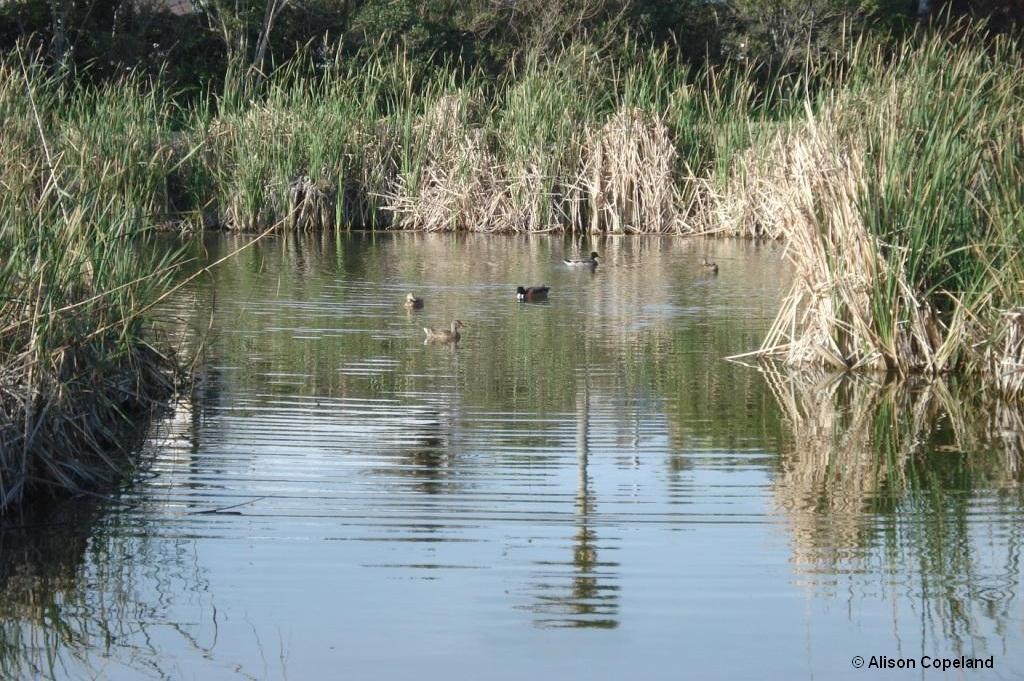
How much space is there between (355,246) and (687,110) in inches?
212

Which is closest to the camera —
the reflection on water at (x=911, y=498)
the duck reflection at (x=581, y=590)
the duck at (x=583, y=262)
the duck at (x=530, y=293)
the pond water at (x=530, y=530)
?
the pond water at (x=530, y=530)

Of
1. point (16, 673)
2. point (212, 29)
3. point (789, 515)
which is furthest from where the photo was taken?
point (212, 29)

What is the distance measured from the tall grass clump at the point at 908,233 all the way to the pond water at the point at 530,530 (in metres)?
0.41

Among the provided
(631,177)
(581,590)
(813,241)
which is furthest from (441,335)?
(631,177)

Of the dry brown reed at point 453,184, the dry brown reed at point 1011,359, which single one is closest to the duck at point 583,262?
the dry brown reed at point 453,184

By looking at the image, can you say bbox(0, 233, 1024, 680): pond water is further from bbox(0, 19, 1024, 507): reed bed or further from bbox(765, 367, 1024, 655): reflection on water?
bbox(0, 19, 1024, 507): reed bed

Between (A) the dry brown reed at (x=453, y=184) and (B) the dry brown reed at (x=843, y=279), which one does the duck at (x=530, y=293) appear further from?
(A) the dry brown reed at (x=453, y=184)

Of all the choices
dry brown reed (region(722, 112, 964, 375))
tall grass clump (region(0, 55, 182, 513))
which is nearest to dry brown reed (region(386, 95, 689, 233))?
dry brown reed (region(722, 112, 964, 375))

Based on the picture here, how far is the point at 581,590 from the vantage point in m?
5.57

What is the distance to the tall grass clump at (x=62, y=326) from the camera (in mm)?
6520

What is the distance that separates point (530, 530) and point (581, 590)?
86 cm

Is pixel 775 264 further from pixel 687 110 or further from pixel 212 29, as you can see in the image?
pixel 212 29

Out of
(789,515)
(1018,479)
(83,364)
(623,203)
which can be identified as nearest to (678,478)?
(789,515)

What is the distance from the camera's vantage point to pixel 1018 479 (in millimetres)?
7355
